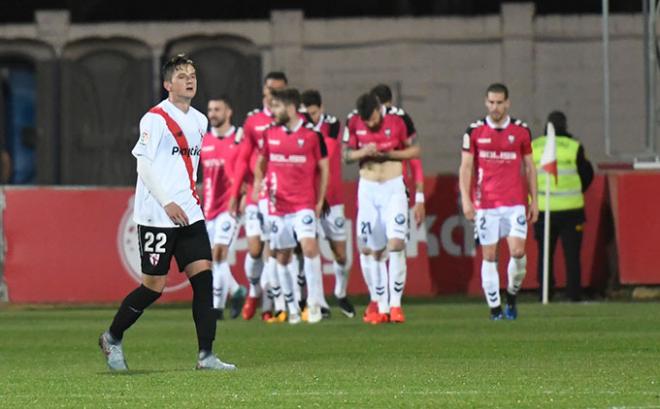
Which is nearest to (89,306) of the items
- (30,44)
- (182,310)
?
(182,310)

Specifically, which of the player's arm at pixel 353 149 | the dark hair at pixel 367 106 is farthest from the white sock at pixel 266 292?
the dark hair at pixel 367 106

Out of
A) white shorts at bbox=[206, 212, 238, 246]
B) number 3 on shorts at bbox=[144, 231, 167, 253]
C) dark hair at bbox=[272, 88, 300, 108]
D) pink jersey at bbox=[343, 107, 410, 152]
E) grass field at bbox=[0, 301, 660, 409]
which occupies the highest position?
dark hair at bbox=[272, 88, 300, 108]

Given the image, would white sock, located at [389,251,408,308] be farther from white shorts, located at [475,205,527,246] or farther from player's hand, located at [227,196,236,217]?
player's hand, located at [227,196,236,217]

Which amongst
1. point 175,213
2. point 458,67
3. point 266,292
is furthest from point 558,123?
point 175,213

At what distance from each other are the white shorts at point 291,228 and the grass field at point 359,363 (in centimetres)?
82

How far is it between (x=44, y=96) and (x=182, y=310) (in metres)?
9.46

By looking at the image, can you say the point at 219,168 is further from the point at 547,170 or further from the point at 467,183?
the point at 547,170

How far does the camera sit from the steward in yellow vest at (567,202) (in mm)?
22984

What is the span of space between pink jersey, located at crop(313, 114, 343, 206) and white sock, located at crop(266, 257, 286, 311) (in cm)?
124

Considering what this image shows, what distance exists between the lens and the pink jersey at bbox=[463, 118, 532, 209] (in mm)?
19312

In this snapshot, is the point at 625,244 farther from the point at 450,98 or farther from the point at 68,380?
the point at 68,380

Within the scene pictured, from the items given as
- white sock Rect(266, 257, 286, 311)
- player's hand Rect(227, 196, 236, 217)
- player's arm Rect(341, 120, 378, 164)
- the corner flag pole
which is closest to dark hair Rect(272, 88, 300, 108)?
player's arm Rect(341, 120, 378, 164)

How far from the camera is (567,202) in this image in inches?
913

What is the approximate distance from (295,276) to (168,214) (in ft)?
23.2
